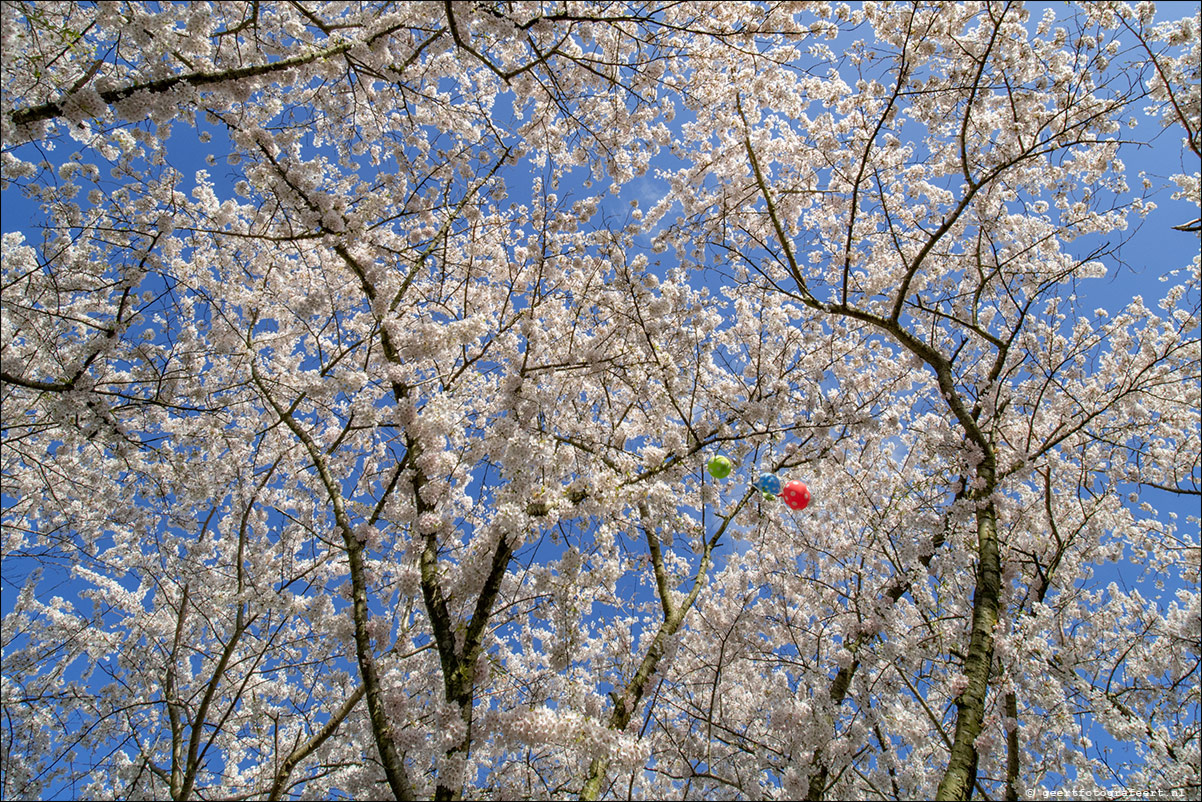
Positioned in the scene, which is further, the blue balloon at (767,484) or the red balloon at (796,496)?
the blue balloon at (767,484)

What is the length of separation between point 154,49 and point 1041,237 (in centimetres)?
Result: 842

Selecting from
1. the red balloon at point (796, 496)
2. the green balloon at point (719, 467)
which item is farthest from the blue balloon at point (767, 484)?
the green balloon at point (719, 467)

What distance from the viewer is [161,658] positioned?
7.16 metres

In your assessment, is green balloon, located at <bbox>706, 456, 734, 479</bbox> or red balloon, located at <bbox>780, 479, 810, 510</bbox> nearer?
red balloon, located at <bbox>780, 479, 810, 510</bbox>

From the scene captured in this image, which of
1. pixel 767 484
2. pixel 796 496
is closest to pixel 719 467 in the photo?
pixel 767 484

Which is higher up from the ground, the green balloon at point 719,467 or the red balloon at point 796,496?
the green balloon at point 719,467

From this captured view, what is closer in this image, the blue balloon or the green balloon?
the green balloon

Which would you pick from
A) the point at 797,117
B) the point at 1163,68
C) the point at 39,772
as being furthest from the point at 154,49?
the point at 39,772

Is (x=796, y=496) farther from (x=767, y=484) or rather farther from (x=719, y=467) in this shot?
(x=719, y=467)

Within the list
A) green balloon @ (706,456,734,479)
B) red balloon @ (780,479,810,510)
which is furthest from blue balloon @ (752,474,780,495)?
green balloon @ (706,456,734,479)

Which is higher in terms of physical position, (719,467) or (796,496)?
(719,467)

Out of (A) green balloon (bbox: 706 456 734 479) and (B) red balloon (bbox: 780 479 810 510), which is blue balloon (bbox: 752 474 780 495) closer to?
(B) red balloon (bbox: 780 479 810 510)

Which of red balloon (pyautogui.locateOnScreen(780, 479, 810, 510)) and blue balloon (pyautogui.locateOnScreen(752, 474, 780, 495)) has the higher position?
blue balloon (pyautogui.locateOnScreen(752, 474, 780, 495))

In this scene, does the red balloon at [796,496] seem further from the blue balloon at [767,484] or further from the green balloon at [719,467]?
the green balloon at [719,467]
